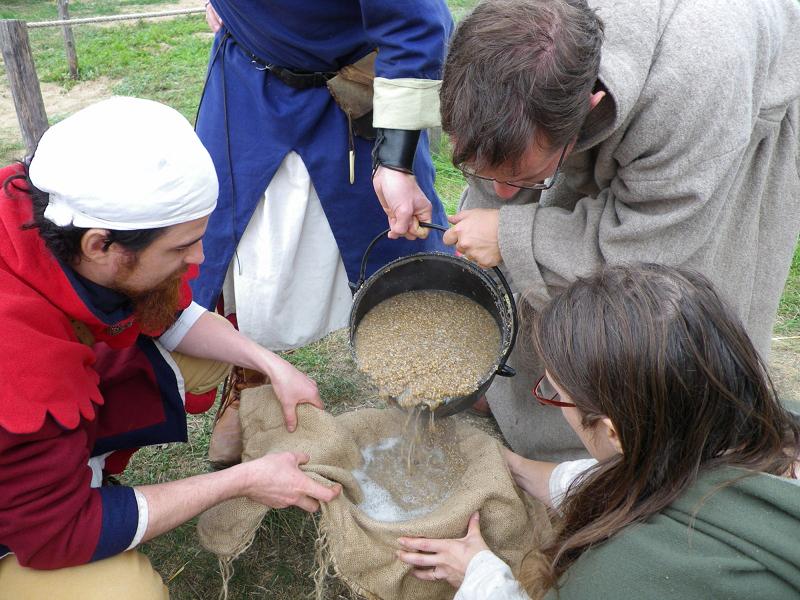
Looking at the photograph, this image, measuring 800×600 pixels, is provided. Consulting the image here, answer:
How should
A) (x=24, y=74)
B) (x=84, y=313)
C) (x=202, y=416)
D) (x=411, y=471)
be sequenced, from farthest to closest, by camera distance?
(x=24, y=74)
(x=202, y=416)
(x=411, y=471)
(x=84, y=313)

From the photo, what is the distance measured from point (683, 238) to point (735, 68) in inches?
18.0

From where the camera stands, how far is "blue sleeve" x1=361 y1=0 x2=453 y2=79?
202 cm

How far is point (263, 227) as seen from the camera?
239 cm

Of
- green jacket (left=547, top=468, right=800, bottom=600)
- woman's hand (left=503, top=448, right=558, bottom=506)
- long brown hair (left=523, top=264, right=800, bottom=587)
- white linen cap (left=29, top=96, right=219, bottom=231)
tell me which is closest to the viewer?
green jacket (left=547, top=468, right=800, bottom=600)

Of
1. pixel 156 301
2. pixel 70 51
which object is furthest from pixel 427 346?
pixel 70 51

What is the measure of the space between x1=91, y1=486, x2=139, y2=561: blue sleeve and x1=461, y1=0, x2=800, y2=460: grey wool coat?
121 cm

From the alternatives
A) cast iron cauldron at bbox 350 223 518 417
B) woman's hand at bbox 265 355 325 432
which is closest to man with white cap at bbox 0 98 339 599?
woman's hand at bbox 265 355 325 432

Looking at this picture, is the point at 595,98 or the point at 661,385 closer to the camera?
the point at 661,385

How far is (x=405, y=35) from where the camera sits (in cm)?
205

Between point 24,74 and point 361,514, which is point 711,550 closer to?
point 361,514

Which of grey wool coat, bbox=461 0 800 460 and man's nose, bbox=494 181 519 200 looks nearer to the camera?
grey wool coat, bbox=461 0 800 460

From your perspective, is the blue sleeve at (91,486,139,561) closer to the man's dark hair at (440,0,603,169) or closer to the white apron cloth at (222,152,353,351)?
the white apron cloth at (222,152,353,351)

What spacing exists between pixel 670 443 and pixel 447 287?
3.69ft

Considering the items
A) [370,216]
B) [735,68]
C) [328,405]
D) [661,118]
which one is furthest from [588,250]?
[328,405]
